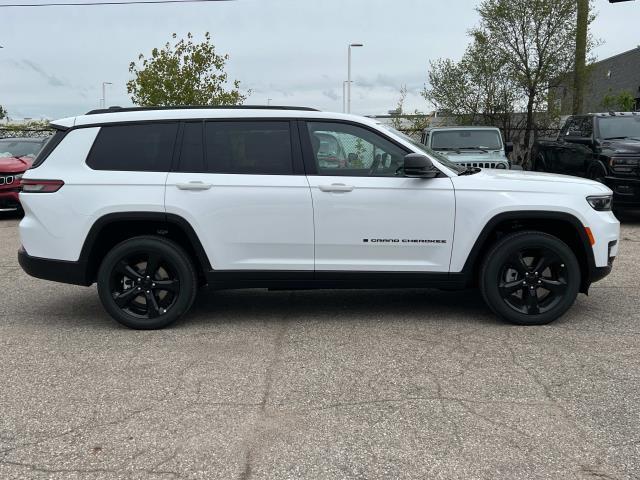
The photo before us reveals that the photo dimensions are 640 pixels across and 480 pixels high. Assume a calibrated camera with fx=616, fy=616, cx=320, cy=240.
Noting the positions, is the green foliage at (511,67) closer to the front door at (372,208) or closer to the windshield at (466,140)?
the windshield at (466,140)

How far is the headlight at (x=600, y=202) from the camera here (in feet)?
16.9

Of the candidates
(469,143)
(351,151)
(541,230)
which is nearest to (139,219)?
(351,151)

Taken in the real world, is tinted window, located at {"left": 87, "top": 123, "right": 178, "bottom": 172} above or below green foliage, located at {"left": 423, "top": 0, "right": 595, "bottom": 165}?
below

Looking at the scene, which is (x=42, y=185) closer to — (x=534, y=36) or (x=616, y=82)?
(x=534, y=36)

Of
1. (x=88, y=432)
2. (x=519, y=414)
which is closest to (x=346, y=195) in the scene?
(x=519, y=414)

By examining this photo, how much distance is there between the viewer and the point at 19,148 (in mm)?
13734

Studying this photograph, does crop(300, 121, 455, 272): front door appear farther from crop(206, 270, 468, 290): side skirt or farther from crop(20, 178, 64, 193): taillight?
crop(20, 178, 64, 193): taillight

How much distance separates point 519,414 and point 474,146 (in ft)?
28.7

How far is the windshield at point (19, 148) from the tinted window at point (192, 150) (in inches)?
375

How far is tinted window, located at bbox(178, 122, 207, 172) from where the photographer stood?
17.0 ft

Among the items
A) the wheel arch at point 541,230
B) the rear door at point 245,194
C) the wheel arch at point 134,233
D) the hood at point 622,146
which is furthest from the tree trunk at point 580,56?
the wheel arch at point 134,233

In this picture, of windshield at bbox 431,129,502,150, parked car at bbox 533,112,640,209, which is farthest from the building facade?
windshield at bbox 431,129,502,150

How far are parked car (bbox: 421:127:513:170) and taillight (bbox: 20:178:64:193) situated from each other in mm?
7495

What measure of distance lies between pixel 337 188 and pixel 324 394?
182 cm
